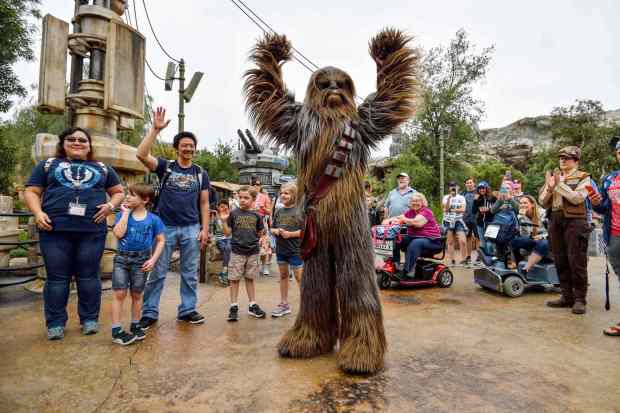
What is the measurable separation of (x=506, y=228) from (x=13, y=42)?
17.8m

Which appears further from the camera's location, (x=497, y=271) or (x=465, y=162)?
(x=465, y=162)

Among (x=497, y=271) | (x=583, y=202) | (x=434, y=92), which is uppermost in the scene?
(x=434, y=92)

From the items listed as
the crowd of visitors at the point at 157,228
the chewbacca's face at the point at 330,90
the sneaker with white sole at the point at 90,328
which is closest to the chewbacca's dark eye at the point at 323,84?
the chewbacca's face at the point at 330,90

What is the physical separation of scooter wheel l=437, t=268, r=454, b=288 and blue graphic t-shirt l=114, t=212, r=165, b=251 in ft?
12.0

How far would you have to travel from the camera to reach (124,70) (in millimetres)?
4348

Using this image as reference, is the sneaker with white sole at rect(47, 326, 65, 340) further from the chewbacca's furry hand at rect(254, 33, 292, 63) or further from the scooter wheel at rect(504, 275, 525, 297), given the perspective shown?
the scooter wheel at rect(504, 275, 525, 297)

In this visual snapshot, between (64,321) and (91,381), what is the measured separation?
103cm

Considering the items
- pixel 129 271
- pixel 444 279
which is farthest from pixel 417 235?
pixel 129 271

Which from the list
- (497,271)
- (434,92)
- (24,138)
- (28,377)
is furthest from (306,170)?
(24,138)

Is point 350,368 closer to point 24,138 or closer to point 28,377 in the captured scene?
point 28,377

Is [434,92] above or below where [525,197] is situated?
above

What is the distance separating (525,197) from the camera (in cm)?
527

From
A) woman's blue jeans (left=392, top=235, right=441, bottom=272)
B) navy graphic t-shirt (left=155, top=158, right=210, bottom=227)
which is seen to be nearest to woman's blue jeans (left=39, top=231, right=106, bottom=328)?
navy graphic t-shirt (left=155, top=158, right=210, bottom=227)

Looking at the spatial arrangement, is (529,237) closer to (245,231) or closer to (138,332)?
(245,231)
